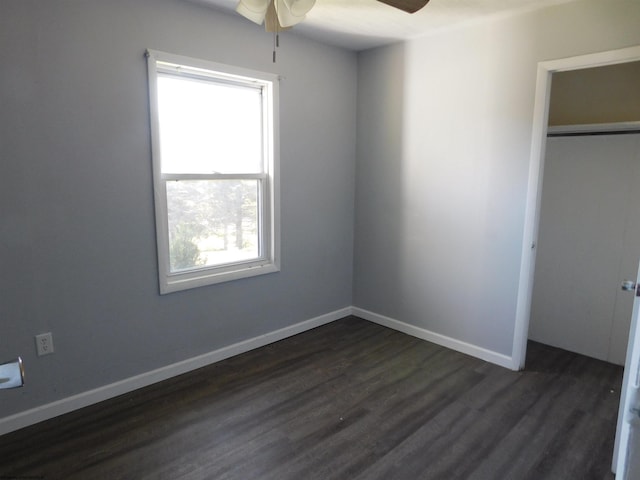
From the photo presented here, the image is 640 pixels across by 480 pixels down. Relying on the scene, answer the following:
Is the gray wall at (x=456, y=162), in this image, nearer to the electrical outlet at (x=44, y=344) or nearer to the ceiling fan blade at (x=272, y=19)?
the ceiling fan blade at (x=272, y=19)

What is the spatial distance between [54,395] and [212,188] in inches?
61.7

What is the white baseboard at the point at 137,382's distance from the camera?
2.27m

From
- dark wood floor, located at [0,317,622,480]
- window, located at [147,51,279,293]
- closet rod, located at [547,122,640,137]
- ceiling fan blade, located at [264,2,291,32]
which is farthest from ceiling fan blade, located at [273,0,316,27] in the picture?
closet rod, located at [547,122,640,137]

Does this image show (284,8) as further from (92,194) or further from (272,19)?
(92,194)

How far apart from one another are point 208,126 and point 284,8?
4.44 feet

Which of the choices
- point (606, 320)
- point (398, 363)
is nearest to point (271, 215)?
point (398, 363)

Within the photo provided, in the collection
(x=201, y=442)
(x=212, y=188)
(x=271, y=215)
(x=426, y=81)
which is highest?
(x=426, y=81)

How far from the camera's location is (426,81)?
3.30 meters

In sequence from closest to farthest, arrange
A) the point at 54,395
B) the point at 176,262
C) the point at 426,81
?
the point at 54,395 < the point at 176,262 < the point at 426,81

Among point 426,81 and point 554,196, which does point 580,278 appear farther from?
point 426,81

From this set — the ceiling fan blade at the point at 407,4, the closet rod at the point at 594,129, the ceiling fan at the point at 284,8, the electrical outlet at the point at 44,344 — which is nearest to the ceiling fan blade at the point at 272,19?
the ceiling fan at the point at 284,8

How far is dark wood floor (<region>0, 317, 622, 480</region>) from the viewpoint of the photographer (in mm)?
2002

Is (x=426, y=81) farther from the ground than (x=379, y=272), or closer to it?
farther from the ground

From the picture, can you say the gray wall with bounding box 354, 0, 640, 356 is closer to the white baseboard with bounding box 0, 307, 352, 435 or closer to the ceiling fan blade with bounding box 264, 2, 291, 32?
the white baseboard with bounding box 0, 307, 352, 435
